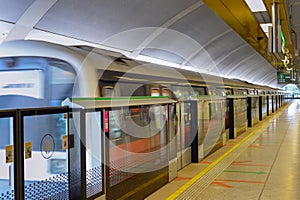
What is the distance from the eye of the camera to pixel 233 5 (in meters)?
8.00

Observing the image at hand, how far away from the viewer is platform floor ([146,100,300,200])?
5895 millimetres

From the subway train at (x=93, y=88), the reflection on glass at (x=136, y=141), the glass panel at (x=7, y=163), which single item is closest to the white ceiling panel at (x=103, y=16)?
the subway train at (x=93, y=88)

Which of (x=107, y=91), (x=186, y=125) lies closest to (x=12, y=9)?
(x=107, y=91)

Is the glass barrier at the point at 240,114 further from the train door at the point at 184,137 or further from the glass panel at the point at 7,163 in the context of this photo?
the glass panel at the point at 7,163

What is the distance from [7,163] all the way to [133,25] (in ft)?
38.2

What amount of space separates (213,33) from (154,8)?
22.2ft

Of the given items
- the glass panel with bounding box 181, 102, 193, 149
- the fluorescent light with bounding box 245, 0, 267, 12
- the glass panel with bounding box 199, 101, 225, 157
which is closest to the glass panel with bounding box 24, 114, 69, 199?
the glass panel with bounding box 181, 102, 193, 149

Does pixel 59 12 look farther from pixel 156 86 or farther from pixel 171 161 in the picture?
pixel 171 161

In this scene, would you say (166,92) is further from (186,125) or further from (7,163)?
(7,163)

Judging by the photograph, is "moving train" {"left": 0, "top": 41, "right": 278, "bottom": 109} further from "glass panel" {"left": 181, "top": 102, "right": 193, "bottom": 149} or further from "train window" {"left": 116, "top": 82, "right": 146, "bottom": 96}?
"glass panel" {"left": 181, "top": 102, "right": 193, "bottom": 149}

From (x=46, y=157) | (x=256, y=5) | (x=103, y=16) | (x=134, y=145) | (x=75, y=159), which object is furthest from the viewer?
(x=103, y=16)

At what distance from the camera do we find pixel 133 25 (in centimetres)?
1430

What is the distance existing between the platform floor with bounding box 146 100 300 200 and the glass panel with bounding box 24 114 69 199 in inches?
83.9

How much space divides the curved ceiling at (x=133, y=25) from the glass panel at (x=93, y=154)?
6.67m
